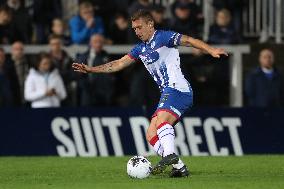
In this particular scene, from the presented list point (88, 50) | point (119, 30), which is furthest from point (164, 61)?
point (119, 30)

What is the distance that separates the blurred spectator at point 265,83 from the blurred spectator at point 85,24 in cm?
336

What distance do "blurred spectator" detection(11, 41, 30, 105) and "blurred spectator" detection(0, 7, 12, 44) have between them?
477 mm

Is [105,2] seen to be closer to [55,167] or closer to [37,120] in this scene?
[37,120]

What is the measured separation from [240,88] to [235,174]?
308 inches

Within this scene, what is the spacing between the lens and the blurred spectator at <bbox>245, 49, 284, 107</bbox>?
19750 mm

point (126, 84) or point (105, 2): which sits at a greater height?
point (105, 2)

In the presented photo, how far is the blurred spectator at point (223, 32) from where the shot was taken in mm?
20406

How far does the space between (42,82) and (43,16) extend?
2.39 metres

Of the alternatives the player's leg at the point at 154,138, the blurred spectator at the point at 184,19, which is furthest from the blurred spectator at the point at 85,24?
the player's leg at the point at 154,138

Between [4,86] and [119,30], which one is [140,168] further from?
[119,30]

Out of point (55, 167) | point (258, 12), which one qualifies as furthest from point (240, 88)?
point (55, 167)

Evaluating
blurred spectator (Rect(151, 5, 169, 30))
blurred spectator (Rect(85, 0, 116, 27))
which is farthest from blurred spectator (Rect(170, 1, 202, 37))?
blurred spectator (Rect(85, 0, 116, 27))

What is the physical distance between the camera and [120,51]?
21094 millimetres

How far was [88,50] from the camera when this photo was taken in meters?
19.9
